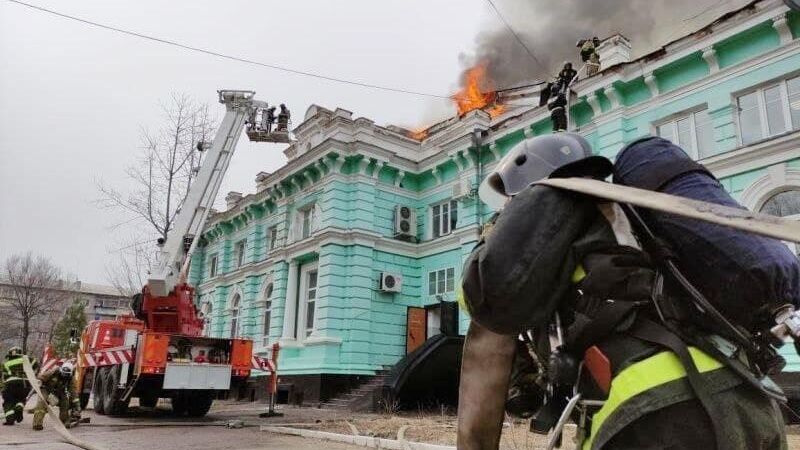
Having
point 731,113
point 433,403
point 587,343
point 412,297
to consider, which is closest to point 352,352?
point 412,297

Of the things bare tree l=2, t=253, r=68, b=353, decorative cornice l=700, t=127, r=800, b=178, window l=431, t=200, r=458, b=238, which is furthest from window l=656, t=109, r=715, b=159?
bare tree l=2, t=253, r=68, b=353

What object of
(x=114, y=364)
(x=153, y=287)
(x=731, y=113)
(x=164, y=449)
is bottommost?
(x=164, y=449)

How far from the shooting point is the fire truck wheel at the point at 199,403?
39.0 ft

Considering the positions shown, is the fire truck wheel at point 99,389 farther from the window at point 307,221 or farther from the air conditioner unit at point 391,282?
the air conditioner unit at point 391,282

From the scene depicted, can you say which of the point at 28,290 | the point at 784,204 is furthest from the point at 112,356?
the point at 28,290

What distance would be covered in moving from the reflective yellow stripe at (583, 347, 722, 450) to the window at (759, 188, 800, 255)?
10.1 metres

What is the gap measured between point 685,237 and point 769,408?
441 millimetres

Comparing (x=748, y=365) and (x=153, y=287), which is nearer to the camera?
(x=748, y=365)

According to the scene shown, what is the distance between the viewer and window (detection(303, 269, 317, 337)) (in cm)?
1756

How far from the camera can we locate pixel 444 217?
17156mm

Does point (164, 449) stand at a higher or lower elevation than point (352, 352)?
lower

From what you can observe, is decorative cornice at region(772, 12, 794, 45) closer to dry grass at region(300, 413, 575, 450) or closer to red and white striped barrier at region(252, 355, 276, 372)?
dry grass at region(300, 413, 575, 450)

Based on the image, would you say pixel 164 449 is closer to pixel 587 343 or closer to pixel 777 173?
pixel 587 343

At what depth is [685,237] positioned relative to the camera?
135 cm
